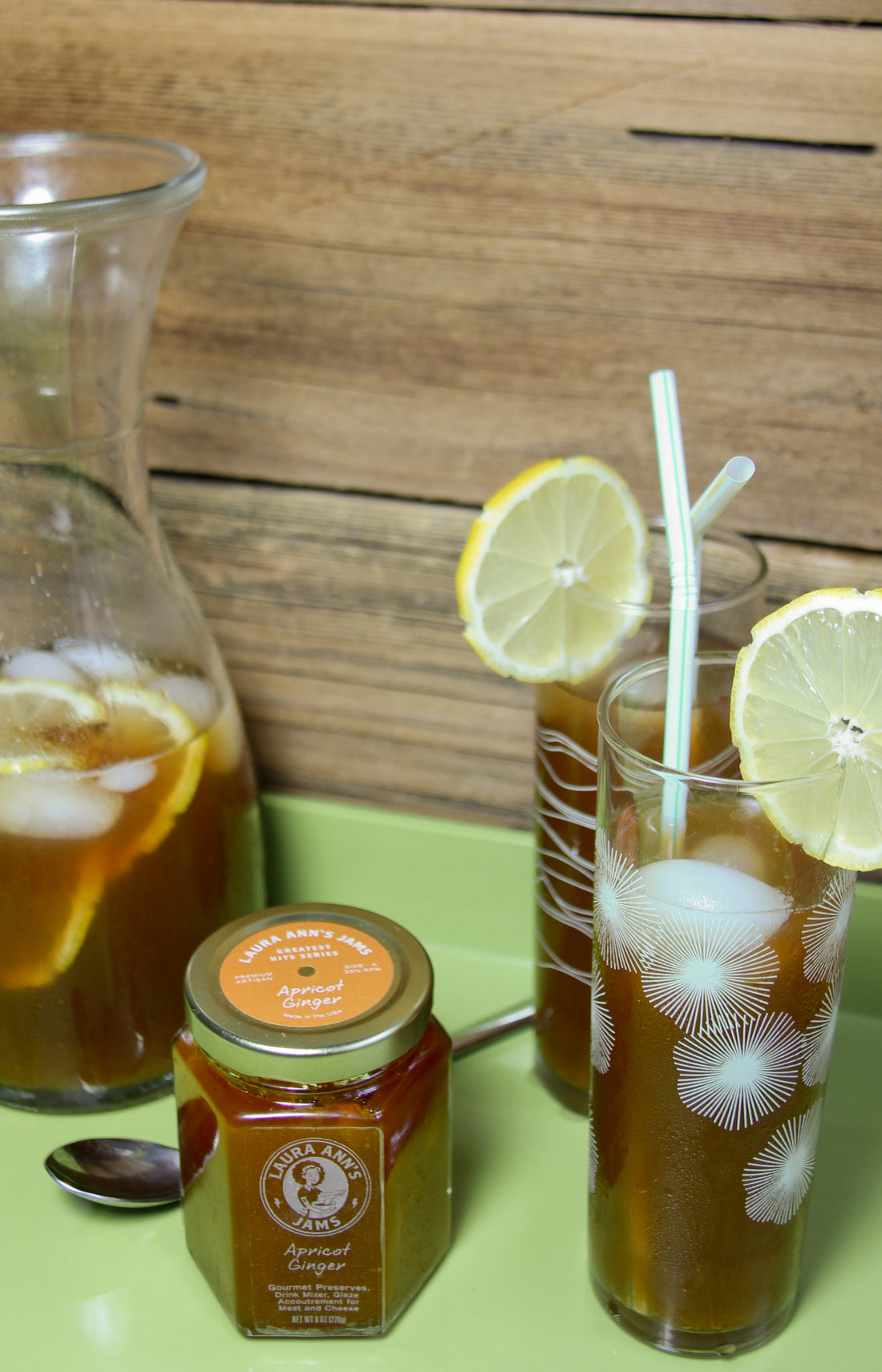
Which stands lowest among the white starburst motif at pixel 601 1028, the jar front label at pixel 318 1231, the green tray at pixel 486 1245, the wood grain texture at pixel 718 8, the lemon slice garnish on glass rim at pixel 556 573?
the green tray at pixel 486 1245

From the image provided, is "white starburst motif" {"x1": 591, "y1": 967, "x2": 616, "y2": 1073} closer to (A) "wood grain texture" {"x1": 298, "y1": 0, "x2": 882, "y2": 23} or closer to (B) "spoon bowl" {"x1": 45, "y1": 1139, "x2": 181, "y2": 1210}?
(B) "spoon bowl" {"x1": 45, "y1": 1139, "x2": 181, "y2": 1210}

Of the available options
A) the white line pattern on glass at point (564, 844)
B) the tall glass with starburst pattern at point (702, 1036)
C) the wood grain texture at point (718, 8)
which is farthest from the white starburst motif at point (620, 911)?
the wood grain texture at point (718, 8)

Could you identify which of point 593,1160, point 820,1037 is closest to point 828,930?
point 820,1037

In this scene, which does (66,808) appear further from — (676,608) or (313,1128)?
(676,608)

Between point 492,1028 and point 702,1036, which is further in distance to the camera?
point 492,1028

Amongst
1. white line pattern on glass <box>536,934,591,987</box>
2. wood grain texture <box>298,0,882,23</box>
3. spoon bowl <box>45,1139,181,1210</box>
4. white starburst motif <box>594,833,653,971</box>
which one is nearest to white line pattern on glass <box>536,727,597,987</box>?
white line pattern on glass <box>536,934,591,987</box>

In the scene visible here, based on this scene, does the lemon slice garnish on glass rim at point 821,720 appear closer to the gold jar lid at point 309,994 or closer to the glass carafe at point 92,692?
the gold jar lid at point 309,994

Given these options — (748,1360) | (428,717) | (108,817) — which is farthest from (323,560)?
(748,1360)
